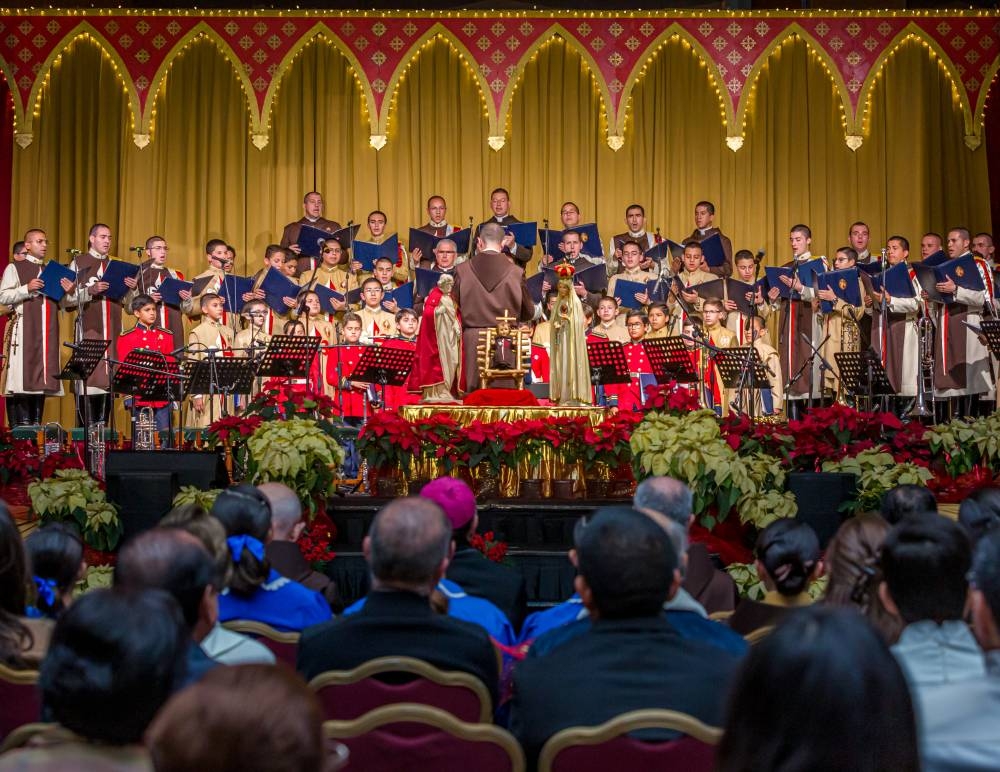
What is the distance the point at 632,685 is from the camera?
104 inches

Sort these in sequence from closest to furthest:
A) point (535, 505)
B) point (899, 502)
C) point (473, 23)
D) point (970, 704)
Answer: point (970, 704) → point (899, 502) → point (535, 505) → point (473, 23)

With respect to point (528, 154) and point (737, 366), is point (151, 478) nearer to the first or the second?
point (737, 366)

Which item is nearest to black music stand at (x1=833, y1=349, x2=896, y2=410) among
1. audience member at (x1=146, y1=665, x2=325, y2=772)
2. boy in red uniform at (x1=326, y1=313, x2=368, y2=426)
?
boy in red uniform at (x1=326, y1=313, x2=368, y2=426)

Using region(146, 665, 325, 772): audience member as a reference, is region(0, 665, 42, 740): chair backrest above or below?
below

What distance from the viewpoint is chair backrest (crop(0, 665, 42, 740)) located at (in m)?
2.82

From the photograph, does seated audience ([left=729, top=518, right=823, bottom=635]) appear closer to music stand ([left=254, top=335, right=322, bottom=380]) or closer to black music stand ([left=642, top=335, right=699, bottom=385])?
black music stand ([left=642, top=335, right=699, bottom=385])

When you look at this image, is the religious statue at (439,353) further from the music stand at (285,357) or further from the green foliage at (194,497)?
the green foliage at (194,497)

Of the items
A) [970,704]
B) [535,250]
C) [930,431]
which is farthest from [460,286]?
[970,704]

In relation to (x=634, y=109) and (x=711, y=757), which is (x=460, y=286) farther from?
(x=711, y=757)

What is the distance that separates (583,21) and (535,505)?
28.8 feet

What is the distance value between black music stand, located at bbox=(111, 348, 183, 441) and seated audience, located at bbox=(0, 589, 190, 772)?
7.04 meters

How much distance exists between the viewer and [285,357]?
9055 millimetres

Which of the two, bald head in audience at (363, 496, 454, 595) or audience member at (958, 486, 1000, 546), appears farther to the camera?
audience member at (958, 486, 1000, 546)

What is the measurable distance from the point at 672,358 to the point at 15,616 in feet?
20.8
